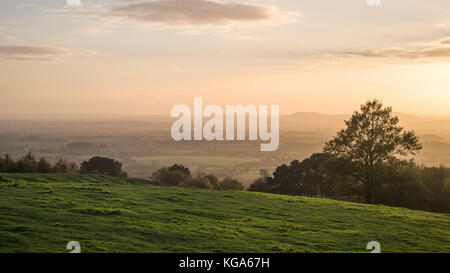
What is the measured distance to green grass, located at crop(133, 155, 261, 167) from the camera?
136 metres

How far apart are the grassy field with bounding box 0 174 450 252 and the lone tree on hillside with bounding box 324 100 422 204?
1169cm

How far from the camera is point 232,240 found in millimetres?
17891

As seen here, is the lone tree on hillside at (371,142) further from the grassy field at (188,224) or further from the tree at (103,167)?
the tree at (103,167)

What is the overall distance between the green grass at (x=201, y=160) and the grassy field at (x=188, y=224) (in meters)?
102

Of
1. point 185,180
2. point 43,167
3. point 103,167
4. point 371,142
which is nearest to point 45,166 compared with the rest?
point 43,167

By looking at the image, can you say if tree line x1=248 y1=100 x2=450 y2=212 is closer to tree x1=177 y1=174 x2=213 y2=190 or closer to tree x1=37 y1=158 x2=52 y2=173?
tree x1=177 y1=174 x2=213 y2=190

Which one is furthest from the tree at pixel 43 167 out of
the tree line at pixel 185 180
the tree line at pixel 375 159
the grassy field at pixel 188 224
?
the tree line at pixel 375 159

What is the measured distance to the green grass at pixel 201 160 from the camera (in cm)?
13550

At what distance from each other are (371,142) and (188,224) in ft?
91.9

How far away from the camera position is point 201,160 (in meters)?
144

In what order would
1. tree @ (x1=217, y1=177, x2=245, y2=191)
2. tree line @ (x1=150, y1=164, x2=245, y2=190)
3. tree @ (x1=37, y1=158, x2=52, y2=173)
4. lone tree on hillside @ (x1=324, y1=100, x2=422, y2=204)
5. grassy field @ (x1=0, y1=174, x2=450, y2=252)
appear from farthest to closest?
tree @ (x1=217, y1=177, x2=245, y2=191), tree line @ (x1=150, y1=164, x2=245, y2=190), tree @ (x1=37, y1=158, x2=52, y2=173), lone tree on hillside @ (x1=324, y1=100, x2=422, y2=204), grassy field @ (x1=0, y1=174, x2=450, y2=252)

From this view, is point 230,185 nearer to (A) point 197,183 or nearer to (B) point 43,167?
(A) point 197,183

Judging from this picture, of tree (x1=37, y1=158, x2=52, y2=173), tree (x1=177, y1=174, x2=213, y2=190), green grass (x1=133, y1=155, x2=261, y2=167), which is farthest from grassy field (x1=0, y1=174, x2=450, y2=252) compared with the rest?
green grass (x1=133, y1=155, x2=261, y2=167)

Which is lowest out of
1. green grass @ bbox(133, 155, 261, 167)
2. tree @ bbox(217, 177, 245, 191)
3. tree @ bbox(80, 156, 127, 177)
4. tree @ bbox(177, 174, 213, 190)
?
tree @ bbox(217, 177, 245, 191)
